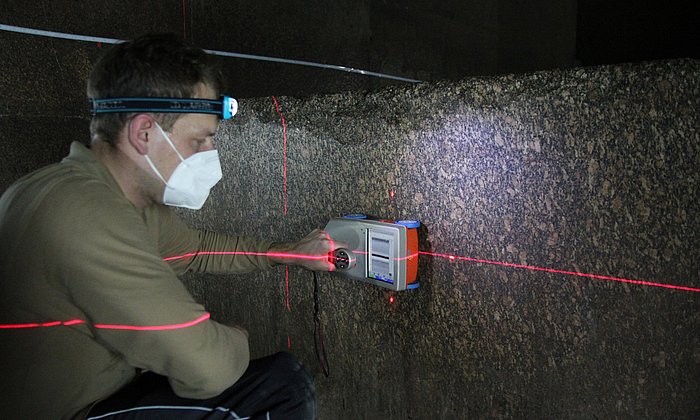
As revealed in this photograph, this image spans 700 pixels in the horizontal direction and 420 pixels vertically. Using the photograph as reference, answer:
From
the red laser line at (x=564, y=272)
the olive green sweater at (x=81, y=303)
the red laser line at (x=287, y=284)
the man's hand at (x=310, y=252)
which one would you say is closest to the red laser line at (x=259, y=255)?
the man's hand at (x=310, y=252)

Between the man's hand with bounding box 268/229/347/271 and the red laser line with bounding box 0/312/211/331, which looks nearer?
the red laser line with bounding box 0/312/211/331

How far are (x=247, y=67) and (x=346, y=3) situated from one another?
1073 millimetres

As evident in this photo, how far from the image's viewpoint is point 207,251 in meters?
2.17

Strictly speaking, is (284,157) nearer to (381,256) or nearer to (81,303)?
(381,256)

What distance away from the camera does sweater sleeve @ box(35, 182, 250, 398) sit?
1.30m

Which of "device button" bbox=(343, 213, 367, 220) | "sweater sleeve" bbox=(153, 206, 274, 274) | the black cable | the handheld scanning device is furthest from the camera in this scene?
the black cable

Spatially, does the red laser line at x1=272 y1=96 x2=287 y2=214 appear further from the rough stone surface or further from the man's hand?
the man's hand

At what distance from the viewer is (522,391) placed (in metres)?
1.64

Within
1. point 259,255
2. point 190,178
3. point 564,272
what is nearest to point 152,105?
point 190,178

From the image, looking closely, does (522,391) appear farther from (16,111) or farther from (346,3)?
(346,3)

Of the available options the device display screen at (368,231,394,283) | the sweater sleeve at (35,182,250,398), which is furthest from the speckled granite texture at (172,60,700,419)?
the sweater sleeve at (35,182,250,398)

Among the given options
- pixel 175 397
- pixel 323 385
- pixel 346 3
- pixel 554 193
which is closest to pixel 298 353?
pixel 323 385

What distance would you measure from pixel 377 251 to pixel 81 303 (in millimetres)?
919

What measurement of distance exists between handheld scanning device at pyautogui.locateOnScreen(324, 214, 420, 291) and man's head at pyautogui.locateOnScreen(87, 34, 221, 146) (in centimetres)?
70
